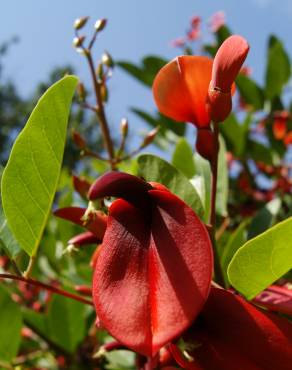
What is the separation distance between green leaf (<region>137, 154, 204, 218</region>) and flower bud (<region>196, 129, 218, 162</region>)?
0.06 metres

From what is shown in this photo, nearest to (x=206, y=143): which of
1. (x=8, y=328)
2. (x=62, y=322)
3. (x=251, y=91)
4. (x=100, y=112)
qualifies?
(x=100, y=112)

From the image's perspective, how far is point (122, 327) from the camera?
0.38 m

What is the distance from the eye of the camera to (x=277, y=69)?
1.58m

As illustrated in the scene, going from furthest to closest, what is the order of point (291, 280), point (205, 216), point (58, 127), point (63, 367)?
point (63, 367), point (291, 280), point (205, 216), point (58, 127)

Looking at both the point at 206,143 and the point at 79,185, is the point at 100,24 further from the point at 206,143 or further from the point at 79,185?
the point at 206,143

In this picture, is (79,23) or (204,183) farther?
(79,23)

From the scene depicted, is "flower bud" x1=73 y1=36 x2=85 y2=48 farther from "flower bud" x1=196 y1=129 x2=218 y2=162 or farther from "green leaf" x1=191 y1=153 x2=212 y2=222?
"flower bud" x1=196 y1=129 x2=218 y2=162

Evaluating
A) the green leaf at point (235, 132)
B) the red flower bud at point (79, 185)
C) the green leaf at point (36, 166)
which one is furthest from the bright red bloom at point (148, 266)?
the green leaf at point (235, 132)

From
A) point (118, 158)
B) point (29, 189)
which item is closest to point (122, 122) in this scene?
point (118, 158)

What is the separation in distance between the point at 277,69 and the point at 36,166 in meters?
1.16

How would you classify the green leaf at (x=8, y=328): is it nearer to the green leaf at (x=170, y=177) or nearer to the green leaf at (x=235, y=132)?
the green leaf at (x=170, y=177)

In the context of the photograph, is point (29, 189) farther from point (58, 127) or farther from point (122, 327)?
point (122, 327)

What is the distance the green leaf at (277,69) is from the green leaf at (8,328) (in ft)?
3.26

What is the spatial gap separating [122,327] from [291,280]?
1.95ft
